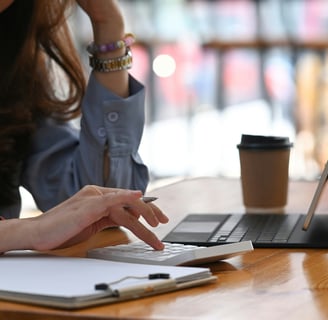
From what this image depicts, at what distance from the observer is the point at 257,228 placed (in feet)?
4.61

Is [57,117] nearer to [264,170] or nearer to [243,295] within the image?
[264,170]

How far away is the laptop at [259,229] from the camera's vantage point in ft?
4.23

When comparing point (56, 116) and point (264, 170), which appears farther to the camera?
point (56, 116)

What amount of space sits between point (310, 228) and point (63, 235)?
16.3 inches

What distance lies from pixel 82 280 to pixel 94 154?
76 centimetres

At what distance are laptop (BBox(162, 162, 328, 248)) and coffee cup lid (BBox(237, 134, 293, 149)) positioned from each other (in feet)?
0.42

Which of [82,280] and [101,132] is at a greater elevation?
[101,132]

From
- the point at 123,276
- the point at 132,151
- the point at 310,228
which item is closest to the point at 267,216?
the point at 310,228

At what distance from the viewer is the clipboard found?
913mm

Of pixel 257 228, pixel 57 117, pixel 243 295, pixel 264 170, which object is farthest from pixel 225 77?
pixel 243 295

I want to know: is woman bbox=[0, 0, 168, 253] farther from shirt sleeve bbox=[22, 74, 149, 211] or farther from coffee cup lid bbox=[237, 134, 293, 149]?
coffee cup lid bbox=[237, 134, 293, 149]

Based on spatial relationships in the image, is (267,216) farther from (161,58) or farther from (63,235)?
(161,58)

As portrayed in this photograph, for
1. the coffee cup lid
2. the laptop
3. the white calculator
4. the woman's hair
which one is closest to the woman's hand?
the white calculator

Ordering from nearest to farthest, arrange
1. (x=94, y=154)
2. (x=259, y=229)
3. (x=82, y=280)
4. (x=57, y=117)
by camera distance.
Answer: (x=82, y=280) < (x=259, y=229) < (x=94, y=154) < (x=57, y=117)
